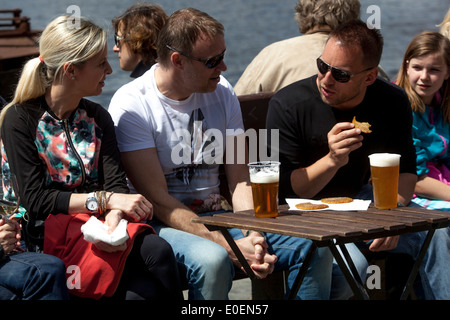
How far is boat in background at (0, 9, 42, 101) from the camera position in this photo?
1703cm

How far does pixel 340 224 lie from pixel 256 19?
26.5m

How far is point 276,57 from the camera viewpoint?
4449 mm

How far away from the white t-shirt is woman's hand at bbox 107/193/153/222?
39cm

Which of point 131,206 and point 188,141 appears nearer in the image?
point 131,206

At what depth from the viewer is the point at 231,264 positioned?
3.04 meters

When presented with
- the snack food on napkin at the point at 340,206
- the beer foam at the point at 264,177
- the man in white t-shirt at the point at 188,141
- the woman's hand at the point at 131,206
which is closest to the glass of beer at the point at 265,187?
the beer foam at the point at 264,177

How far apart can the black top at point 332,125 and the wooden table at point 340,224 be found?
2.07ft

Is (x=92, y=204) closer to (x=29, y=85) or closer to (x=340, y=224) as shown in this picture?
(x=29, y=85)

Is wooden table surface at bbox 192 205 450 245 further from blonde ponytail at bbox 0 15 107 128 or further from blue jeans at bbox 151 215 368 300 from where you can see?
blonde ponytail at bbox 0 15 107 128

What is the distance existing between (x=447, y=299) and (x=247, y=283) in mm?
1729

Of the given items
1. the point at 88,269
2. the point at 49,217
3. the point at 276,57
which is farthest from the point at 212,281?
the point at 276,57

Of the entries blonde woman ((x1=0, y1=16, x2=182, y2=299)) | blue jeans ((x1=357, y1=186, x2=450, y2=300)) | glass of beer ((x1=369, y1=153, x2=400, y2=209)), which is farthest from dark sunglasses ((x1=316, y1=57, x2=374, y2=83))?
blonde woman ((x1=0, y1=16, x2=182, y2=299))

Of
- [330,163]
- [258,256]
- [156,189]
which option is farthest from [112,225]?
[330,163]

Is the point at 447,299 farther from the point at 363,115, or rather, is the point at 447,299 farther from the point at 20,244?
the point at 20,244
